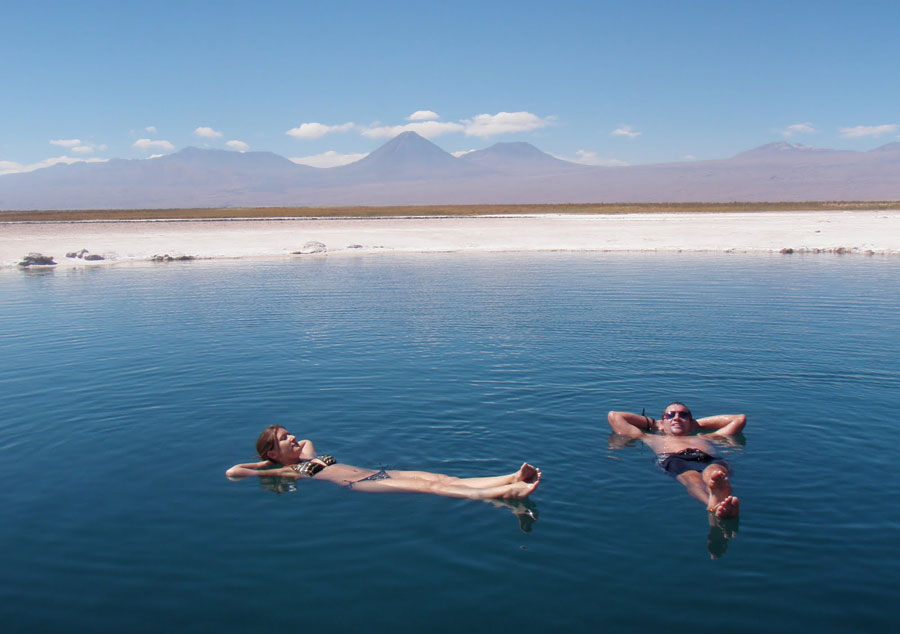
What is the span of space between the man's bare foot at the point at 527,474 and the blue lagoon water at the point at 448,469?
0.53 m

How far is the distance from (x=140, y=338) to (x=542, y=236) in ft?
132

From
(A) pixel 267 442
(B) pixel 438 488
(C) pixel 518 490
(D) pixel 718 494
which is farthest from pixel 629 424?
(A) pixel 267 442

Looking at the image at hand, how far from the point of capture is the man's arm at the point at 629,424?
456 inches

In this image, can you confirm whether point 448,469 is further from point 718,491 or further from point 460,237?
point 460,237

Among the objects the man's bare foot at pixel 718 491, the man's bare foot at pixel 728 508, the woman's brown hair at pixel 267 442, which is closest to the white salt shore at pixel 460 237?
the man's bare foot at pixel 718 491

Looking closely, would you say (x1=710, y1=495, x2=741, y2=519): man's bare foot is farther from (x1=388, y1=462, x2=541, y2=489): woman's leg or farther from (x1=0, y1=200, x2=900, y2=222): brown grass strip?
(x1=0, y1=200, x2=900, y2=222): brown grass strip

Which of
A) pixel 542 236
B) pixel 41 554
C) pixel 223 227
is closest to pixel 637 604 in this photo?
pixel 41 554

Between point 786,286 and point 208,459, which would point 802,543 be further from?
point 786,286

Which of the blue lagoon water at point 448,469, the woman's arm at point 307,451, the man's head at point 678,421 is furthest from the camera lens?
the man's head at point 678,421

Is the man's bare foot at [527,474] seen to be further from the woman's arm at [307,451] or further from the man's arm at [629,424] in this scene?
the woman's arm at [307,451]

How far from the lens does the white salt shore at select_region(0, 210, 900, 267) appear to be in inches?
1893

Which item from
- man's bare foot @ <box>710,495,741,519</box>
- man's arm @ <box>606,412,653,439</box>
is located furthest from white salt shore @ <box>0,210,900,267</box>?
man's bare foot @ <box>710,495,741,519</box>

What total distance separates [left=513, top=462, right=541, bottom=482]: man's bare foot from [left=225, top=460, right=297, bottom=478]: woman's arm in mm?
3473

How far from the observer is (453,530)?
28.7ft
